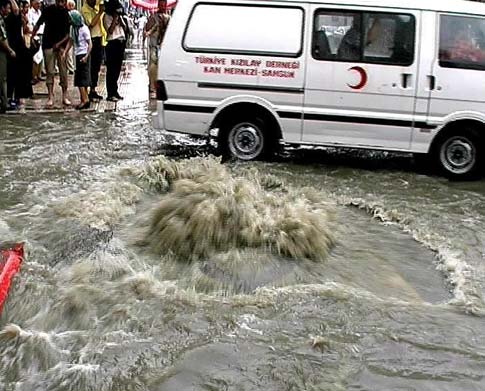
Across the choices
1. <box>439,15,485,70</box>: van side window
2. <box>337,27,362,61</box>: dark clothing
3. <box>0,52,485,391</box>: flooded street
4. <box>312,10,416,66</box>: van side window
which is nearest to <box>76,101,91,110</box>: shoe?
<box>0,52,485,391</box>: flooded street

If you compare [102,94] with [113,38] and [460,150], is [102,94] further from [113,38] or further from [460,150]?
[460,150]

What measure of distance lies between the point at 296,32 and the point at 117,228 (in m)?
3.65

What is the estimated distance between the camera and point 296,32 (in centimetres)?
877

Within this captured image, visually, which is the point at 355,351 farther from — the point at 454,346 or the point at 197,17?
the point at 197,17

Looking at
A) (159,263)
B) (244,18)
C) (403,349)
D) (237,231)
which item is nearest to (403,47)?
(244,18)

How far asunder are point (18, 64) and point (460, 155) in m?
7.46

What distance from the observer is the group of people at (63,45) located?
1194 centimetres

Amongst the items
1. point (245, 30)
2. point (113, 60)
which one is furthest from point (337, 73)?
point (113, 60)

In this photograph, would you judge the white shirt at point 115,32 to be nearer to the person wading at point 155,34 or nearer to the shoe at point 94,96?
the person wading at point 155,34

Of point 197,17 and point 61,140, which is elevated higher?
point 197,17

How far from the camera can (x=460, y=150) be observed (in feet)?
28.8

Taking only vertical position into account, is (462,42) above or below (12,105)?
above

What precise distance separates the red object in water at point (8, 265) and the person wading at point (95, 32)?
811cm

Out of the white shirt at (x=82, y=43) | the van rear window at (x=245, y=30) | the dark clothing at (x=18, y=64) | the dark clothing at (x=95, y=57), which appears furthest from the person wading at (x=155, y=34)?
the van rear window at (x=245, y=30)
